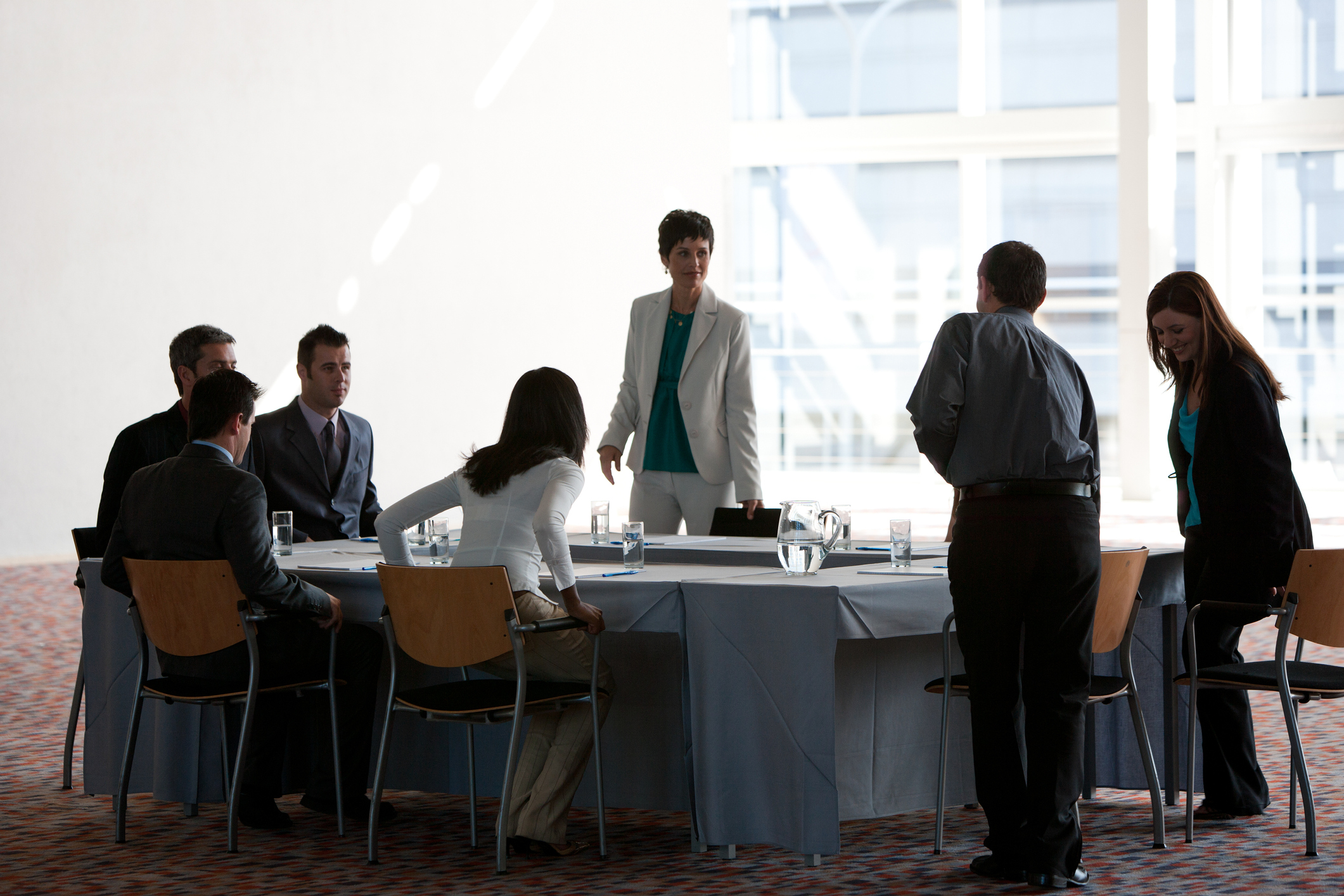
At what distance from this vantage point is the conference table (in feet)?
11.0

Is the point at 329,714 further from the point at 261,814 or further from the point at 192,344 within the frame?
the point at 192,344

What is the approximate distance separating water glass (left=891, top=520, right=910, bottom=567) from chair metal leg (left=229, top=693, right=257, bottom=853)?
1643mm

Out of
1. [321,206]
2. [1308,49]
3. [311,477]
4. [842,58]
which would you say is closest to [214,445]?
[311,477]

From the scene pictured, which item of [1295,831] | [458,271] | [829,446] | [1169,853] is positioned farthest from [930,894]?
[829,446]

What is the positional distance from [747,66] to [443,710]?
12514 millimetres

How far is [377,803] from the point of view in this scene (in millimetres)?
3545

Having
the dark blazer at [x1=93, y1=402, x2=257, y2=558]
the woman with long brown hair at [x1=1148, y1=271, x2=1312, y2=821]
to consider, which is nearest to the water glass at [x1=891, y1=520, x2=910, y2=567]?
the woman with long brown hair at [x1=1148, y1=271, x2=1312, y2=821]

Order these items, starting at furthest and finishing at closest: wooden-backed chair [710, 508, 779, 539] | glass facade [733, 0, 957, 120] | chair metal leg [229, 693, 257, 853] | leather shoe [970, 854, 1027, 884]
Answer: glass facade [733, 0, 957, 120] → wooden-backed chair [710, 508, 779, 539] → chair metal leg [229, 693, 257, 853] → leather shoe [970, 854, 1027, 884]

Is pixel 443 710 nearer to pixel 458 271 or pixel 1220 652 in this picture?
pixel 1220 652

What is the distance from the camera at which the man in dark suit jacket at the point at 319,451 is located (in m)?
4.85

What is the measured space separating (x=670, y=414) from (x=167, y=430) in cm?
164

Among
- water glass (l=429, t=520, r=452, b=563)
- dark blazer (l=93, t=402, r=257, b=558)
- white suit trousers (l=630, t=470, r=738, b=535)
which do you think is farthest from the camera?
white suit trousers (l=630, t=470, r=738, b=535)

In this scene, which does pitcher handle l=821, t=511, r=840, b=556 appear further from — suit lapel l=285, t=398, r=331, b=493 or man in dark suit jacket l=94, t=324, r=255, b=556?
suit lapel l=285, t=398, r=331, b=493

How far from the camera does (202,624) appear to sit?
12.0 feet
